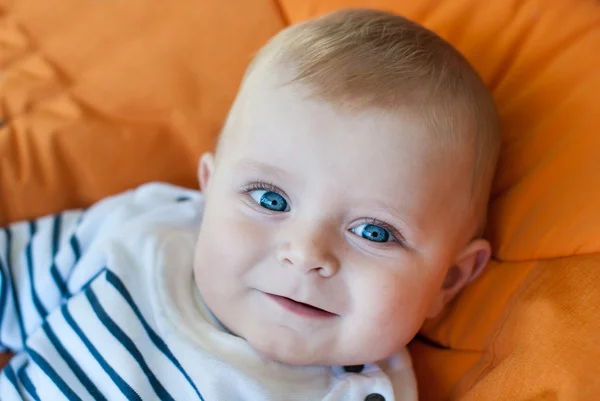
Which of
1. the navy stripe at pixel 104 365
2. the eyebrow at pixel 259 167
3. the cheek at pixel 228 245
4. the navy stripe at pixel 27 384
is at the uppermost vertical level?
the eyebrow at pixel 259 167

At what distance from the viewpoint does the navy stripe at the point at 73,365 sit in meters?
0.95

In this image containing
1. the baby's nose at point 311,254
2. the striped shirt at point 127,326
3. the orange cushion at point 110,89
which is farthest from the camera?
the orange cushion at point 110,89

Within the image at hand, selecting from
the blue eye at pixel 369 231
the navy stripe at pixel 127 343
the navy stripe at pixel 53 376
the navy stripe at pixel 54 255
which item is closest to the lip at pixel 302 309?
the blue eye at pixel 369 231

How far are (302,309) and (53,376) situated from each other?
0.39 meters

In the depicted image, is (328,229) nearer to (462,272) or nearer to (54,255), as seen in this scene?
(462,272)

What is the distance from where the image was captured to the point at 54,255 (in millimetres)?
1147

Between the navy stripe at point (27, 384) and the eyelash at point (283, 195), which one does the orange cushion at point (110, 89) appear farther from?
the eyelash at point (283, 195)

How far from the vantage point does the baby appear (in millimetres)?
858

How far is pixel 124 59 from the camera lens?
4.47ft

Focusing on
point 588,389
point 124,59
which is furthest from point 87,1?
point 588,389

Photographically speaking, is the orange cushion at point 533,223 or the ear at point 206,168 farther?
the ear at point 206,168

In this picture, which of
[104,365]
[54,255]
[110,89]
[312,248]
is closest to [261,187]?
[312,248]

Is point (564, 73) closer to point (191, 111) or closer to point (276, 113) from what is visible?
point (276, 113)

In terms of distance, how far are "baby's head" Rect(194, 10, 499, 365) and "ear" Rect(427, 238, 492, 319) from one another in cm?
4
